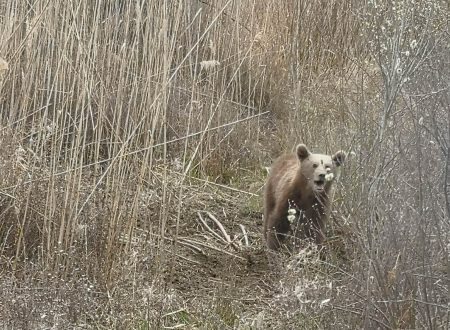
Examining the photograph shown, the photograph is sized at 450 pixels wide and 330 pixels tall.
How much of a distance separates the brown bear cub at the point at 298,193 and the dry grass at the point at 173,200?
157 mm

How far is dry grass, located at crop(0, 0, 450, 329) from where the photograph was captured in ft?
10.5

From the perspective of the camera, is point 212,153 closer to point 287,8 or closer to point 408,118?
point 287,8

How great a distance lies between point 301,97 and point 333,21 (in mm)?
1414

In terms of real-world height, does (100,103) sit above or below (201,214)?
above

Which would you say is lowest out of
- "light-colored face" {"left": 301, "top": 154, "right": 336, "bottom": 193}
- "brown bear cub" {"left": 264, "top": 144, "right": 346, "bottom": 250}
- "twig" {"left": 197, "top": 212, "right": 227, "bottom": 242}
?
"twig" {"left": 197, "top": 212, "right": 227, "bottom": 242}

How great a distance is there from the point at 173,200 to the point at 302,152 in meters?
0.84

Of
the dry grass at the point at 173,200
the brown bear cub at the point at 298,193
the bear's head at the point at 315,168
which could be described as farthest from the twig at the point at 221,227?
the bear's head at the point at 315,168

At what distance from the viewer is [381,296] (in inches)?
125

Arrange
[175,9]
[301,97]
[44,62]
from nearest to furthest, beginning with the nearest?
[44,62]
[175,9]
[301,97]

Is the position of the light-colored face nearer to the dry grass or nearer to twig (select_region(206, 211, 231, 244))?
the dry grass

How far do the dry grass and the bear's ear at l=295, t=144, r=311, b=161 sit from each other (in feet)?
1.02

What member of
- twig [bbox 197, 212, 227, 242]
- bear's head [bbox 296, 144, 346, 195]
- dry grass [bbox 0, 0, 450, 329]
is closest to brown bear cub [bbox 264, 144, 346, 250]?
bear's head [bbox 296, 144, 346, 195]

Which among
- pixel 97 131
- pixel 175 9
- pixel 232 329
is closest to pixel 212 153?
pixel 175 9

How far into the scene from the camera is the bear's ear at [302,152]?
544cm
